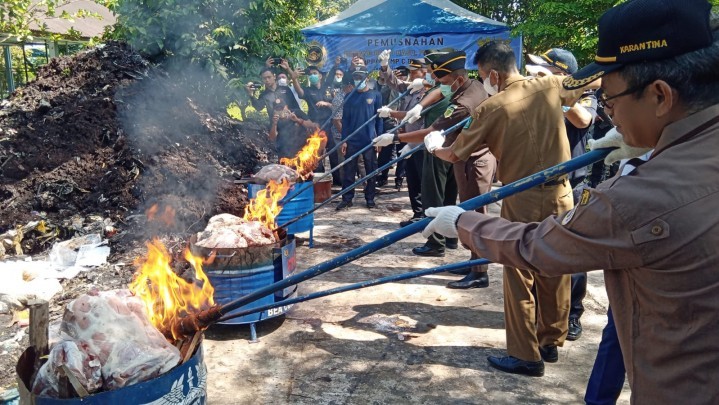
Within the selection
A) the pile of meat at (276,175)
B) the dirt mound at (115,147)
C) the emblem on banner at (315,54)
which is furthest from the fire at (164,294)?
the emblem on banner at (315,54)

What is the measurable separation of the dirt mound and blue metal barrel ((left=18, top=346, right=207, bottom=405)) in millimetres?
4272

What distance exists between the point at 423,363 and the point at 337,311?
4.06ft

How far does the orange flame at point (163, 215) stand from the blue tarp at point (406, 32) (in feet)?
32.0

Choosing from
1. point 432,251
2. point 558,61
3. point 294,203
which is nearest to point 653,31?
point 558,61

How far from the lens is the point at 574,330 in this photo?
15.0 ft

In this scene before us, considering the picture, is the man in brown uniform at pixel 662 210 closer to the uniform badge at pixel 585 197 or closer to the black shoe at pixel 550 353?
the uniform badge at pixel 585 197

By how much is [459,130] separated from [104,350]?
449 centimetres

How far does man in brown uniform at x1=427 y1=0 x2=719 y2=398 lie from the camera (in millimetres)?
1339

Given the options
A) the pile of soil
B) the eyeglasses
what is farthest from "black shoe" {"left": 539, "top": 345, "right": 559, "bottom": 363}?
the pile of soil

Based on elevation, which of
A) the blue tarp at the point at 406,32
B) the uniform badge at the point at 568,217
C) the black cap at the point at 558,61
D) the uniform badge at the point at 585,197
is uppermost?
the blue tarp at the point at 406,32

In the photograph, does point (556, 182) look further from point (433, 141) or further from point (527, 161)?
point (433, 141)

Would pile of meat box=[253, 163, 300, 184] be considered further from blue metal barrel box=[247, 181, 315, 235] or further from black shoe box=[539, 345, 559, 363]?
black shoe box=[539, 345, 559, 363]

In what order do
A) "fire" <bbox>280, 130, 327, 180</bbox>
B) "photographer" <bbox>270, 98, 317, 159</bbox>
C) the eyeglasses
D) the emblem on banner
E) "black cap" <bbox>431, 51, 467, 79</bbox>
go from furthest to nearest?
the emblem on banner < "photographer" <bbox>270, 98, 317, 159</bbox> < "fire" <bbox>280, 130, 327, 180</bbox> < "black cap" <bbox>431, 51, 467, 79</bbox> < the eyeglasses

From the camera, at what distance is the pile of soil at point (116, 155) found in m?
6.50
